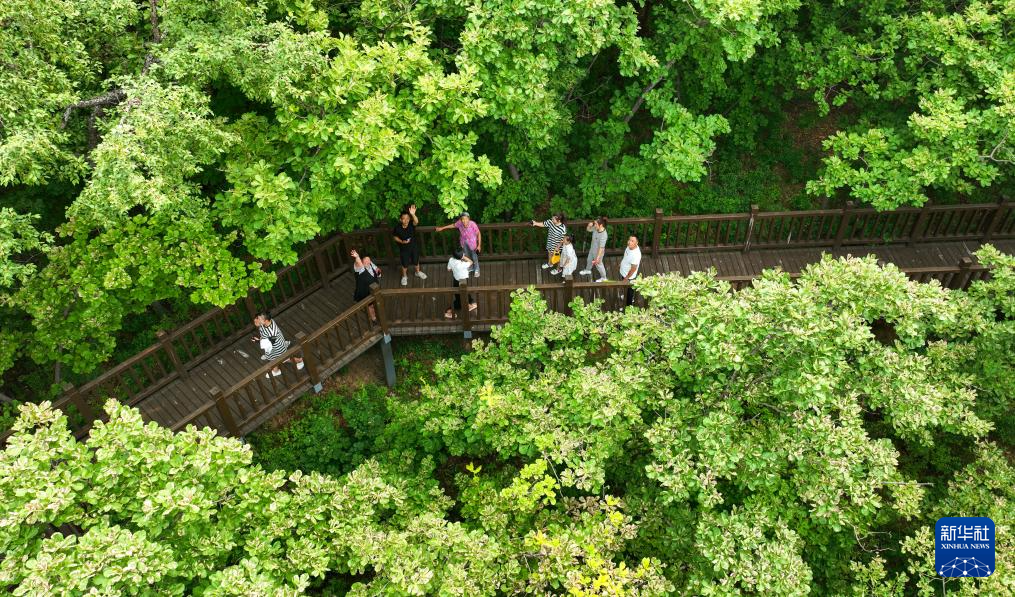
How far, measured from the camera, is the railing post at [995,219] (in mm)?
13727

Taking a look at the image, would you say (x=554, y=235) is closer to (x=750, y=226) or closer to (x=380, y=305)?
(x=380, y=305)

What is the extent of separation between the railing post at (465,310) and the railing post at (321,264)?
10.9 ft

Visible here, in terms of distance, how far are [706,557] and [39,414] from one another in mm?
8194

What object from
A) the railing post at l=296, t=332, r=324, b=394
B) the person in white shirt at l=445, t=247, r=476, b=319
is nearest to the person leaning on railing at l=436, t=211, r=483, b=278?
the person in white shirt at l=445, t=247, r=476, b=319

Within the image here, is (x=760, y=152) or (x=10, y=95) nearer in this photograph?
(x=10, y=95)

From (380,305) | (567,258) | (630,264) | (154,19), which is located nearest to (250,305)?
(380,305)

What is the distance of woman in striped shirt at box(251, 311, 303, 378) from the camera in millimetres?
11562

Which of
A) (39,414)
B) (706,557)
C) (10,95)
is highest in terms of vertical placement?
(10,95)

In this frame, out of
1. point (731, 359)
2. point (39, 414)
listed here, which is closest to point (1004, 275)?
point (731, 359)

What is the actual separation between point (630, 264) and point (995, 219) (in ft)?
28.8

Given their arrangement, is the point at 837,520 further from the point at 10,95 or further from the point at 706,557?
the point at 10,95

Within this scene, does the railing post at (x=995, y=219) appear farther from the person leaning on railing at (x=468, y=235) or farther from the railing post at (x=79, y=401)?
the railing post at (x=79, y=401)

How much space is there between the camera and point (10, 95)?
27.6 feet

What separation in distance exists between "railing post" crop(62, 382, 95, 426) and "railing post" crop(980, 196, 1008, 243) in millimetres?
18811
